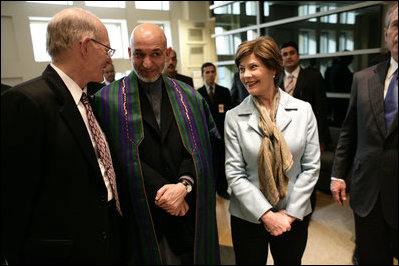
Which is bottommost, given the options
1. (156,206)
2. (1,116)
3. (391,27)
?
(156,206)

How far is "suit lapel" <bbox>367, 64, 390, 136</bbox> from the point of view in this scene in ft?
3.17

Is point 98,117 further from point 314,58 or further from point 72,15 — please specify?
point 314,58

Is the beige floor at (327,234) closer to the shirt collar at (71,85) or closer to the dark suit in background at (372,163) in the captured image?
the dark suit in background at (372,163)

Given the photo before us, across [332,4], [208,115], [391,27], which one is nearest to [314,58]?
[332,4]

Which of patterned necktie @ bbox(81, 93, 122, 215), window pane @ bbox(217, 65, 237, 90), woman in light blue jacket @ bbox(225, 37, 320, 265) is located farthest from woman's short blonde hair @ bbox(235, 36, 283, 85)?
window pane @ bbox(217, 65, 237, 90)

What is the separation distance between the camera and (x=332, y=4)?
3584 mm

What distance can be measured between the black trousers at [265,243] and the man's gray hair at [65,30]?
44.3 inches

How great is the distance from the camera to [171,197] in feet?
4.10

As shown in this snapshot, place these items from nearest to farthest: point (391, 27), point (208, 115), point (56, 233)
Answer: point (391, 27) → point (56, 233) → point (208, 115)

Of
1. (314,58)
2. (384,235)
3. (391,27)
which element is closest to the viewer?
(391,27)

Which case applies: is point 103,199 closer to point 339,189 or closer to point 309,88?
point 339,189

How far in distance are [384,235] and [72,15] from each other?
5.22 feet

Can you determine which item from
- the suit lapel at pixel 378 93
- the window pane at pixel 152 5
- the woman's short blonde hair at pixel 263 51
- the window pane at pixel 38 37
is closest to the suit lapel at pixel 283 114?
the woman's short blonde hair at pixel 263 51

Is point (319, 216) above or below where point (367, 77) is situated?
below
